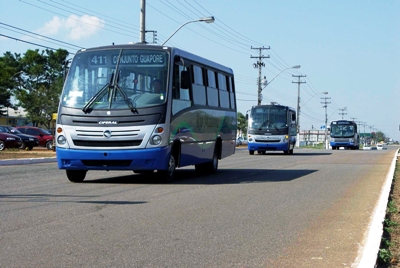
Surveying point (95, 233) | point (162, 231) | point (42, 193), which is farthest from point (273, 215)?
point (42, 193)

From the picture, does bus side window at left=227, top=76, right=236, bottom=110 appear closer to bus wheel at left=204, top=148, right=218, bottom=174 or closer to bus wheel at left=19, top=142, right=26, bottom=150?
bus wheel at left=204, top=148, right=218, bottom=174

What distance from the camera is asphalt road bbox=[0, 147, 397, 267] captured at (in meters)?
6.64

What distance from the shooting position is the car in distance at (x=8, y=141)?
35.1m

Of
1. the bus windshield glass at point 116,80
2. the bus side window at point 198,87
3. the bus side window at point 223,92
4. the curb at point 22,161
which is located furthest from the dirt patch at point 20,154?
the bus windshield glass at point 116,80

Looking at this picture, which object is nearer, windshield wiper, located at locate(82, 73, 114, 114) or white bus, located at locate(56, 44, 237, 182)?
white bus, located at locate(56, 44, 237, 182)

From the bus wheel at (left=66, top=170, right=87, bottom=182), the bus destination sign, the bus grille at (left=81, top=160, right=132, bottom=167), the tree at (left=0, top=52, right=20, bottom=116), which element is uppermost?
the tree at (left=0, top=52, right=20, bottom=116)

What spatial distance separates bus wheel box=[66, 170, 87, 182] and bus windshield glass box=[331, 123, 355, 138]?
5211cm

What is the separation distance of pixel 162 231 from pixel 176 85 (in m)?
7.40

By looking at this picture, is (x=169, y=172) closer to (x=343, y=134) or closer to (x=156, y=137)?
(x=156, y=137)

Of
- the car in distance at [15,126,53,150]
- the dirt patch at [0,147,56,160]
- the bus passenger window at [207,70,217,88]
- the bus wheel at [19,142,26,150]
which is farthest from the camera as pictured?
the car in distance at [15,126,53,150]

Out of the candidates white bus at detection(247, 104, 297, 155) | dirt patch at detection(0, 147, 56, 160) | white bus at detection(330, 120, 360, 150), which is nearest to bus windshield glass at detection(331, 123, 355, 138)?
white bus at detection(330, 120, 360, 150)

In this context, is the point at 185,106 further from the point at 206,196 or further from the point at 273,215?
the point at 273,215

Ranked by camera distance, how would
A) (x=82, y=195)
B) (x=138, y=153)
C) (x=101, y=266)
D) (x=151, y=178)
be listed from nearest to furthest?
(x=101, y=266) < (x=82, y=195) < (x=138, y=153) < (x=151, y=178)

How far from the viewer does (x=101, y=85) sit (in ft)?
Answer: 48.1
